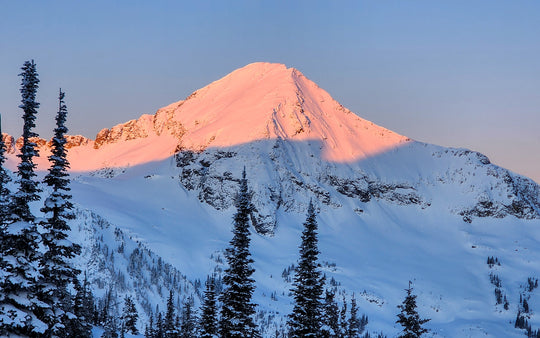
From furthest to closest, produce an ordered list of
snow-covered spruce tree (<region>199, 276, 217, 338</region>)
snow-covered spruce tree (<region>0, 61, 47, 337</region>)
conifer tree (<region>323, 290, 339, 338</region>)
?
snow-covered spruce tree (<region>199, 276, 217, 338</region>) < conifer tree (<region>323, 290, 339, 338</region>) < snow-covered spruce tree (<region>0, 61, 47, 337</region>)

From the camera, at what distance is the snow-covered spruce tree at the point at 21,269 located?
1123 inches

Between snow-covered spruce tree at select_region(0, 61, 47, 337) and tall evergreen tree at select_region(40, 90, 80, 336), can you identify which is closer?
snow-covered spruce tree at select_region(0, 61, 47, 337)

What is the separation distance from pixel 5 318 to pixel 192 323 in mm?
45105

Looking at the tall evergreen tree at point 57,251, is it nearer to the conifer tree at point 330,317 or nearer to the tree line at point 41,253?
the tree line at point 41,253

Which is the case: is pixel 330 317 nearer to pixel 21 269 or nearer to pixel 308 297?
pixel 308 297

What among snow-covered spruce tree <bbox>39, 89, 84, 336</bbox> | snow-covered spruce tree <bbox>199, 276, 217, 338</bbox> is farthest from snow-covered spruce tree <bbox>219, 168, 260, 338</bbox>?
snow-covered spruce tree <bbox>39, 89, 84, 336</bbox>

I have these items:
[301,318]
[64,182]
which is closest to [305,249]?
[301,318]

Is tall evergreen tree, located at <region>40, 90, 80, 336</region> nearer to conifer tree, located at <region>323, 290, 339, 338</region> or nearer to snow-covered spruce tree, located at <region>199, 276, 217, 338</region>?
conifer tree, located at <region>323, 290, 339, 338</region>

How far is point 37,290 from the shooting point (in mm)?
31125

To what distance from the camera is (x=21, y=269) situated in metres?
29.1

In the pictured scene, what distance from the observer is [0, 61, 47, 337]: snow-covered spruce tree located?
28.5 metres

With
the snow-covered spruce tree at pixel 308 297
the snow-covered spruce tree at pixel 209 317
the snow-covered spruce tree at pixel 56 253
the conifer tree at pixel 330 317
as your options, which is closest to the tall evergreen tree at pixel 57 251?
the snow-covered spruce tree at pixel 56 253

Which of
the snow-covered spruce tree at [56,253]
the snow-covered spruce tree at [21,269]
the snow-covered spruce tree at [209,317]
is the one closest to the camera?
the snow-covered spruce tree at [21,269]

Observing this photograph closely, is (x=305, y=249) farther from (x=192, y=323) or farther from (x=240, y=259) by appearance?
(x=192, y=323)
